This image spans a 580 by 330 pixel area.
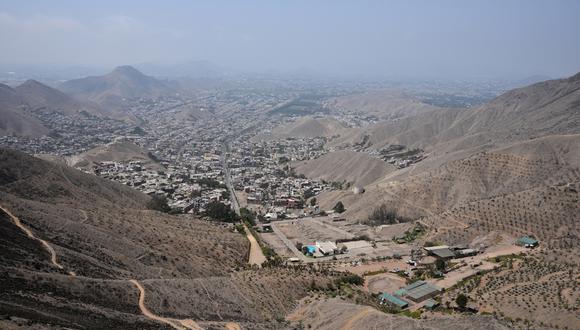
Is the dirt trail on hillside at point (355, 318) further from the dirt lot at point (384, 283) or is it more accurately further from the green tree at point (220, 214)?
the green tree at point (220, 214)

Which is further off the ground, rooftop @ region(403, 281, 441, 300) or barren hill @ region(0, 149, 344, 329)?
barren hill @ region(0, 149, 344, 329)

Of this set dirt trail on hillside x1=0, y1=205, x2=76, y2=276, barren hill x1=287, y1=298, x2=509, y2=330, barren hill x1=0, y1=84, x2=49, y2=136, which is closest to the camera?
barren hill x1=287, y1=298, x2=509, y2=330

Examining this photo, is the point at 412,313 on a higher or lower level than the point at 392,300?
higher

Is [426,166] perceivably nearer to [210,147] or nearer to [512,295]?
[512,295]

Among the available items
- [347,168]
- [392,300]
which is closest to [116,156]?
[347,168]

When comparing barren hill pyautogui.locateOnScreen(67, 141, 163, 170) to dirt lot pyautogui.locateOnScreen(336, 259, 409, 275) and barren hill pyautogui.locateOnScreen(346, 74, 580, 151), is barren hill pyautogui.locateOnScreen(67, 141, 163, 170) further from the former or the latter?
dirt lot pyautogui.locateOnScreen(336, 259, 409, 275)

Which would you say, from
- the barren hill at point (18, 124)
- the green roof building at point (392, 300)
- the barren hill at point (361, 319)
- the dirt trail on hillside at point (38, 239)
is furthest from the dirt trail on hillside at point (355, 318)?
the barren hill at point (18, 124)

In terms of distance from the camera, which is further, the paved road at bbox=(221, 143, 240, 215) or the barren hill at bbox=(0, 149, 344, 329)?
the paved road at bbox=(221, 143, 240, 215)

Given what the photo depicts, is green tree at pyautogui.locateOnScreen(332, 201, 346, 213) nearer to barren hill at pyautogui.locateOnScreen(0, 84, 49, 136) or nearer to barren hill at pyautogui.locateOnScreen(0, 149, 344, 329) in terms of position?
barren hill at pyautogui.locateOnScreen(0, 149, 344, 329)

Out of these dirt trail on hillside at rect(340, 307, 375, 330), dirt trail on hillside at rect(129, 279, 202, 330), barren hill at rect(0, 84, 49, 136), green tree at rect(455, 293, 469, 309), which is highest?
barren hill at rect(0, 84, 49, 136)

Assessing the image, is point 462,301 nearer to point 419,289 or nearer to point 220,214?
point 419,289

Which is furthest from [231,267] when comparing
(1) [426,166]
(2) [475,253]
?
(1) [426,166]

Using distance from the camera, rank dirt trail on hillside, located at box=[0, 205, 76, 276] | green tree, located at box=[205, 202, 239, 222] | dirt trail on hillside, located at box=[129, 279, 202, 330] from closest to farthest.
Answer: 1. dirt trail on hillside, located at box=[129, 279, 202, 330]
2. dirt trail on hillside, located at box=[0, 205, 76, 276]
3. green tree, located at box=[205, 202, 239, 222]

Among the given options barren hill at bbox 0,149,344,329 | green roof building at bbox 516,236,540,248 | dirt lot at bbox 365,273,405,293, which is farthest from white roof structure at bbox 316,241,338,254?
green roof building at bbox 516,236,540,248
